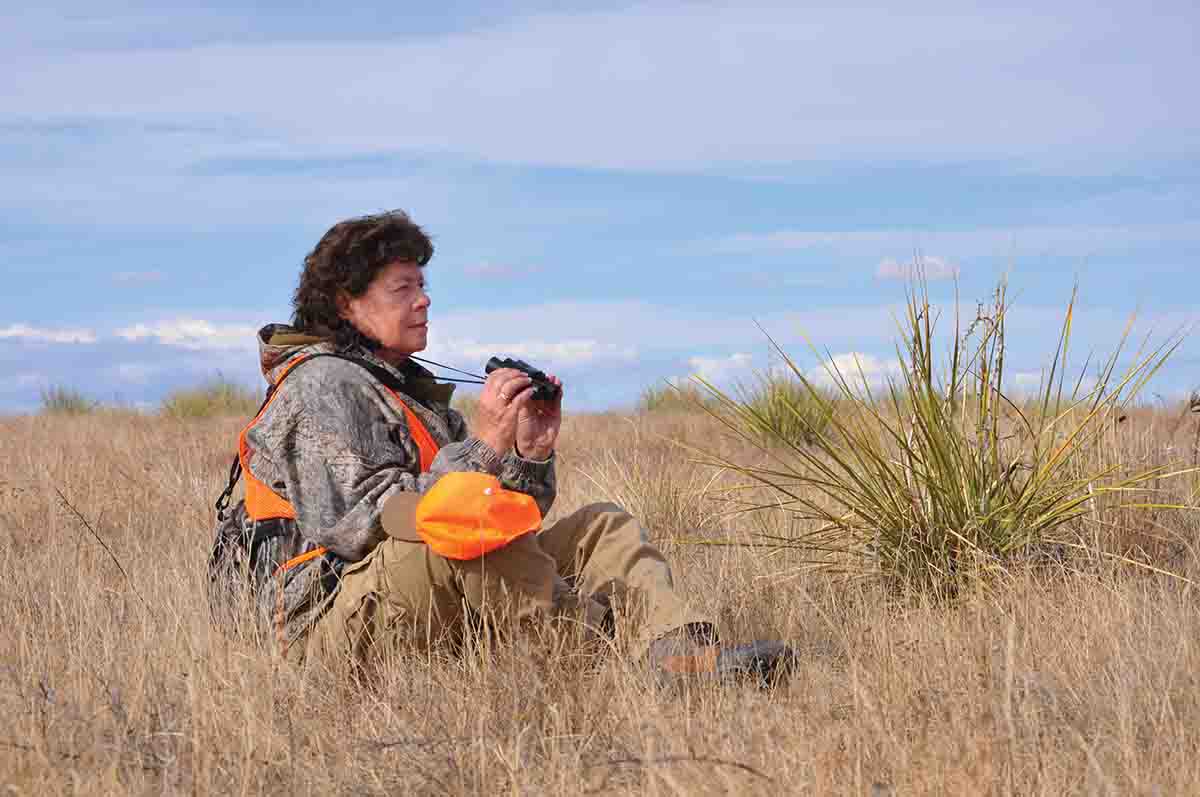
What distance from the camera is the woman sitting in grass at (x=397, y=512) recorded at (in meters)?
3.38

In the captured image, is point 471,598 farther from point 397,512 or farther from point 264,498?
point 264,498

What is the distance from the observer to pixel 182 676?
11.5 ft

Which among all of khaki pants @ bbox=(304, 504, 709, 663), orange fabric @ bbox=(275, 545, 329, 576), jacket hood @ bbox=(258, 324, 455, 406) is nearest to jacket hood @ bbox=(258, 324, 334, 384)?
jacket hood @ bbox=(258, 324, 455, 406)

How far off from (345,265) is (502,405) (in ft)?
2.78

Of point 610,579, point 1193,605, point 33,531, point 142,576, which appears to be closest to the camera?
point 610,579

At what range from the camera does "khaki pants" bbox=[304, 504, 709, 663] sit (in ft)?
11.1

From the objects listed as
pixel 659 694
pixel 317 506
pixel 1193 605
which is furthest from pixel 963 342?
pixel 317 506

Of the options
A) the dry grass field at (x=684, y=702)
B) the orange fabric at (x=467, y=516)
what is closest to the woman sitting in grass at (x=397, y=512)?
the orange fabric at (x=467, y=516)

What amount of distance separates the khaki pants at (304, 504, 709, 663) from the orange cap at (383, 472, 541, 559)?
90mm

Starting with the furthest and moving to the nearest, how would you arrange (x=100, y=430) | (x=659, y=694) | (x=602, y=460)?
1. (x=100, y=430)
2. (x=602, y=460)
3. (x=659, y=694)

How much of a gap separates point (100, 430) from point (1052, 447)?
9833mm

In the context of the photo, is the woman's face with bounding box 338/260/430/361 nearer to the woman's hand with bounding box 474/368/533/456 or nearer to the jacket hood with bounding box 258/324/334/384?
the jacket hood with bounding box 258/324/334/384

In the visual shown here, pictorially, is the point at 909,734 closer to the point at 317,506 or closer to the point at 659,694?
the point at 659,694

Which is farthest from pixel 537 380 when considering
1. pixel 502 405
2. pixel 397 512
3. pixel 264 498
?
pixel 264 498
